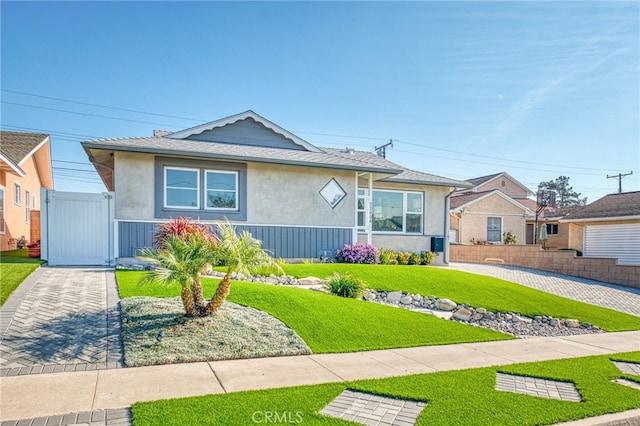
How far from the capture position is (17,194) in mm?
16656

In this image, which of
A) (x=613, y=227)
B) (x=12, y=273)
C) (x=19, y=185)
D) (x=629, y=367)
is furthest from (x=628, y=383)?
(x=19, y=185)

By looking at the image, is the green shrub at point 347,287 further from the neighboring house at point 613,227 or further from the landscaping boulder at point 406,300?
the neighboring house at point 613,227

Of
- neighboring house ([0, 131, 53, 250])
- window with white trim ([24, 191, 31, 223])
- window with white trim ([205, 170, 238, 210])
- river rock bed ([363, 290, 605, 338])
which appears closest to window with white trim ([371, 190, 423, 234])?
window with white trim ([205, 170, 238, 210])

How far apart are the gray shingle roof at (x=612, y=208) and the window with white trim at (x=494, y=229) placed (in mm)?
5992

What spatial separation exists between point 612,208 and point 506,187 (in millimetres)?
Answer: 19853

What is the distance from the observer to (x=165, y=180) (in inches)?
472

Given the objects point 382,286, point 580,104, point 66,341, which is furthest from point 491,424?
point 580,104

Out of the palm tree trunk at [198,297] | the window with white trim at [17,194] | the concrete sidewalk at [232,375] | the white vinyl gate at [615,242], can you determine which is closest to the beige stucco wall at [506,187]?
A: the white vinyl gate at [615,242]

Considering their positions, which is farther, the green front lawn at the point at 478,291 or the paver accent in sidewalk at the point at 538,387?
the green front lawn at the point at 478,291

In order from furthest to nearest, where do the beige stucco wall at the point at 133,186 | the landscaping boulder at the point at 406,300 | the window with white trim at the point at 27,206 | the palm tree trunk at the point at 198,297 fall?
the window with white trim at the point at 27,206
the beige stucco wall at the point at 133,186
the landscaping boulder at the point at 406,300
the palm tree trunk at the point at 198,297

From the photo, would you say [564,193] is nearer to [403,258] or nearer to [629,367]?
[403,258]

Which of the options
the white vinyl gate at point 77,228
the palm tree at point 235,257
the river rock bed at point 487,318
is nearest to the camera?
Result: the palm tree at point 235,257

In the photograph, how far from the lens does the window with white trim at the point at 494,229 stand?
86.3 feet

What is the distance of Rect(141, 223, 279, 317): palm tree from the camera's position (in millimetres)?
5961
